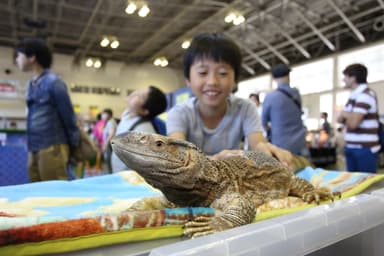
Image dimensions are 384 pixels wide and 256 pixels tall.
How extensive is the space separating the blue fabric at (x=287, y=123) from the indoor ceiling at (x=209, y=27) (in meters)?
1.23

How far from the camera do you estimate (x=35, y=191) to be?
1.17 metres

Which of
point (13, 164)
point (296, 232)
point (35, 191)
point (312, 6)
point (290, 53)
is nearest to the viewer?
point (296, 232)

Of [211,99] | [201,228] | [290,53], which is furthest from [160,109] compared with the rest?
[290,53]

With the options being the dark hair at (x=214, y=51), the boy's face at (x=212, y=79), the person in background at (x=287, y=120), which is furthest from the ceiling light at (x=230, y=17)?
the boy's face at (x=212, y=79)

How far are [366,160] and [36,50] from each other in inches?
107

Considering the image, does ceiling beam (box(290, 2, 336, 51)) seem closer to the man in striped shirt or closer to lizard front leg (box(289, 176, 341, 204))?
the man in striped shirt

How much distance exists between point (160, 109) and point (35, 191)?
4.37 feet

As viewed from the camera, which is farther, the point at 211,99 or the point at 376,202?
the point at 211,99

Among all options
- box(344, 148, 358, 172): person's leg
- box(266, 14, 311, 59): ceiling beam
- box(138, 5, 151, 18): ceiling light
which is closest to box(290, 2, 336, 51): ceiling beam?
box(266, 14, 311, 59): ceiling beam

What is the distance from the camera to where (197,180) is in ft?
2.70

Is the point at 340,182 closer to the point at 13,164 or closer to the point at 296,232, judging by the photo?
the point at 296,232

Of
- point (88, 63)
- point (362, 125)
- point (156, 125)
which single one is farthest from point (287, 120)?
point (88, 63)

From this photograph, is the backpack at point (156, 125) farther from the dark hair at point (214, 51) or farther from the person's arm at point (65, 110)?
the dark hair at point (214, 51)

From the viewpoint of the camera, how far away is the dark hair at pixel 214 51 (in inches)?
53.1
